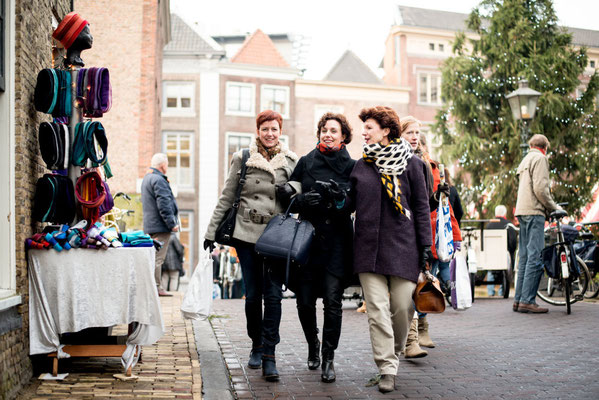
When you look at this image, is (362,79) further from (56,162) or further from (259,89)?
(56,162)

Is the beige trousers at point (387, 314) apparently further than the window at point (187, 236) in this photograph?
No

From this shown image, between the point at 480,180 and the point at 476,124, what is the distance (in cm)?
215

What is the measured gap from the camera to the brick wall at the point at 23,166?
476 cm

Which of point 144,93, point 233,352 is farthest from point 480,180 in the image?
point 233,352

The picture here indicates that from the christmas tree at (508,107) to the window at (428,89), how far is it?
44.8ft

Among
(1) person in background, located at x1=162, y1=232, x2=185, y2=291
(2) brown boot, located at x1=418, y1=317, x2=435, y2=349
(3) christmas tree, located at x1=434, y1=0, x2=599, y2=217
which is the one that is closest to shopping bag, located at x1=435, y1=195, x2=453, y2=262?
(2) brown boot, located at x1=418, y1=317, x2=435, y2=349

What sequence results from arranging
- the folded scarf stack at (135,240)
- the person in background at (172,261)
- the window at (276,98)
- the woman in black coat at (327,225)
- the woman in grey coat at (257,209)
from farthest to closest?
1. the window at (276,98)
2. the person in background at (172,261)
3. the woman in grey coat at (257,209)
4. the folded scarf stack at (135,240)
5. the woman in black coat at (327,225)

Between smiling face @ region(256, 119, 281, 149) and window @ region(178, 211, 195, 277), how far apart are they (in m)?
30.5

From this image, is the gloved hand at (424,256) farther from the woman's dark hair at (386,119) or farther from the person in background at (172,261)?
the person in background at (172,261)

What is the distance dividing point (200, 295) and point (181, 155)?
31.5 metres

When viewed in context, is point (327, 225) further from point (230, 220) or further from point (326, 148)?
point (230, 220)

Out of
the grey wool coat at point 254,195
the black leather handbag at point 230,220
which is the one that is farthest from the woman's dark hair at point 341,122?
the black leather handbag at point 230,220

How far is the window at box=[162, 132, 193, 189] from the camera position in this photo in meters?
37.1

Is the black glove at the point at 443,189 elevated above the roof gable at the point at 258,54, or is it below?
below
